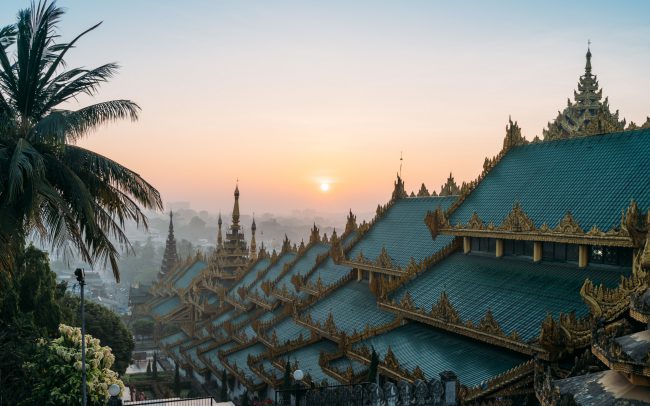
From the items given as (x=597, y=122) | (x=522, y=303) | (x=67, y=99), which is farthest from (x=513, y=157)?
(x=67, y=99)

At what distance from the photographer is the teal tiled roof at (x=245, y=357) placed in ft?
96.7

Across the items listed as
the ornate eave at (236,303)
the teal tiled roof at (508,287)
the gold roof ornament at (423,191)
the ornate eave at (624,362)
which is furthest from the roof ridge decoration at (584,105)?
the ornate eave at (624,362)

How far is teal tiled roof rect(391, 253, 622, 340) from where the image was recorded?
1552 centimetres

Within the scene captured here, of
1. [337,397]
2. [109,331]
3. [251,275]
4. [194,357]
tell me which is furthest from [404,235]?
[251,275]

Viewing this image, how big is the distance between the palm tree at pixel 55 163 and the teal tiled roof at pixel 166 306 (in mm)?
39806

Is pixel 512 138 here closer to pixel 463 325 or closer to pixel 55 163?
pixel 463 325

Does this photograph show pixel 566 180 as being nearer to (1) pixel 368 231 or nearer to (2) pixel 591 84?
(1) pixel 368 231

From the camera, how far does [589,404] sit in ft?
32.2

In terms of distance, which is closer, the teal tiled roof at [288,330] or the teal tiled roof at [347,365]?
the teal tiled roof at [347,365]

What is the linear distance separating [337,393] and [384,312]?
7.96 metres

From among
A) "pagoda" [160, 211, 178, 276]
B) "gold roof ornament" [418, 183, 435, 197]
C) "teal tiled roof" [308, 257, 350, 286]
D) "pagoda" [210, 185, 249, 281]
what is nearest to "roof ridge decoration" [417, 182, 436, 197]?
"gold roof ornament" [418, 183, 435, 197]

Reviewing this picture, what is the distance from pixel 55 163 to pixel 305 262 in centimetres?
2328

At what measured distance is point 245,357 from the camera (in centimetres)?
3194

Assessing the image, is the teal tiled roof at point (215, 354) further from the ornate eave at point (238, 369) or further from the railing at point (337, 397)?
the railing at point (337, 397)
